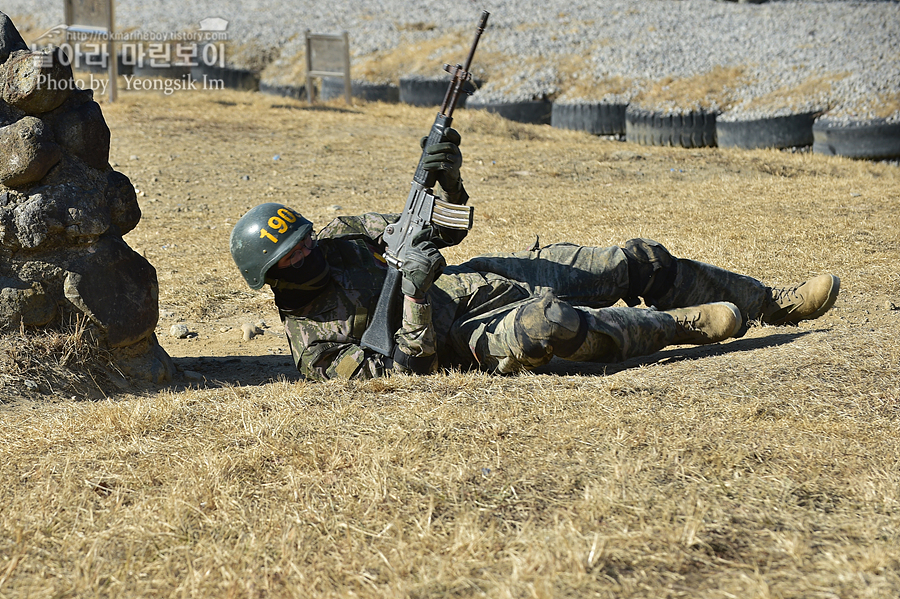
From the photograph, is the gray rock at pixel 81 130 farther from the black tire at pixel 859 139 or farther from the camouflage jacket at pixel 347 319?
the black tire at pixel 859 139

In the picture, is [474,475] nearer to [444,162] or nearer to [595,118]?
[444,162]

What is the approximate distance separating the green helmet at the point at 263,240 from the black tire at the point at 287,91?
45.8 ft

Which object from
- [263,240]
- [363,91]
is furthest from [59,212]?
[363,91]

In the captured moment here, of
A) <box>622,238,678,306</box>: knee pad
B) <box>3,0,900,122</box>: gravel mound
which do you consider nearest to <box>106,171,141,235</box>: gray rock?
<box>622,238,678,306</box>: knee pad

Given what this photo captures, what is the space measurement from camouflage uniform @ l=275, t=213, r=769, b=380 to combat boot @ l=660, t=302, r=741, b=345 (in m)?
0.09

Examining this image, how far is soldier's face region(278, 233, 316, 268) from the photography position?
401 centimetres

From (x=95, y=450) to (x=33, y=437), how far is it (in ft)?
1.20

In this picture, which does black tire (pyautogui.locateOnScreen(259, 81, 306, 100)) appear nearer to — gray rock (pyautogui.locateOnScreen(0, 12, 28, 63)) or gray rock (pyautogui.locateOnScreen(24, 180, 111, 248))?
gray rock (pyautogui.locateOnScreen(0, 12, 28, 63))

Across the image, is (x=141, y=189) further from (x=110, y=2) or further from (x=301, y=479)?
(x=301, y=479)

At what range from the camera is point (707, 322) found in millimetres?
4109

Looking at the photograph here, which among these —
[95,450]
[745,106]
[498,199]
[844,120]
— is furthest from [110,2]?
[95,450]

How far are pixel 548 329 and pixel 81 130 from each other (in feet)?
8.52

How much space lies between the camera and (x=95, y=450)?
319 cm

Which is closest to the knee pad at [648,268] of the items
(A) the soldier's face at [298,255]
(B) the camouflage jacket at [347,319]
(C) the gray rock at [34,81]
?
(B) the camouflage jacket at [347,319]
